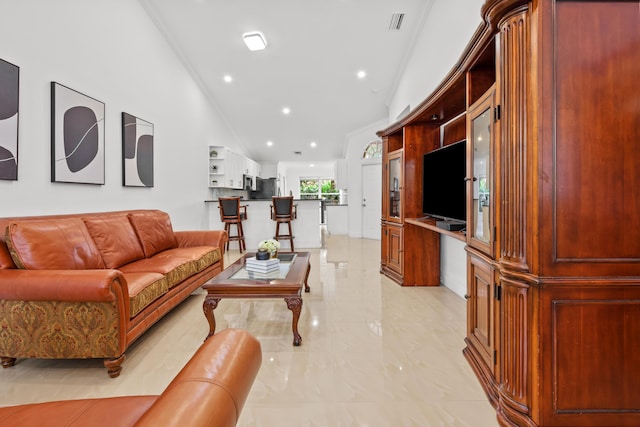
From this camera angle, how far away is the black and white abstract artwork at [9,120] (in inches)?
90.2

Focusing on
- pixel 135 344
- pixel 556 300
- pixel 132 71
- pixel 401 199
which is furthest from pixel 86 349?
pixel 132 71

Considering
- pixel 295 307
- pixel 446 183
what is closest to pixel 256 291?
pixel 295 307

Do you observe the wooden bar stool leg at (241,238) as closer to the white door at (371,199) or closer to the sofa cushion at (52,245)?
the white door at (371,199)

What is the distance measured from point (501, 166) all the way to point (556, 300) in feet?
2.11

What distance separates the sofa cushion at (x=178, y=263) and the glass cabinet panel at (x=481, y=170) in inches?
94.2

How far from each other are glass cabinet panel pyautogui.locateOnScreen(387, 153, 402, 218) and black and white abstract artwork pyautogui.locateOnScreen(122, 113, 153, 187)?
129 inches

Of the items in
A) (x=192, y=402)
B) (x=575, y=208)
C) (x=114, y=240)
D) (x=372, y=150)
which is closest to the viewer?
(x=192, y=402)

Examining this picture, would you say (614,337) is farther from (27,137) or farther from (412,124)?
(27,137)

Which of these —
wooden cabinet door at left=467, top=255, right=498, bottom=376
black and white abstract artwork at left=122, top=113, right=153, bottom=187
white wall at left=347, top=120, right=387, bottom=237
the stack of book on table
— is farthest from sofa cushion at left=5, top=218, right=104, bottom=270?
white wall at left=347, top=120, right=387, bottom=237

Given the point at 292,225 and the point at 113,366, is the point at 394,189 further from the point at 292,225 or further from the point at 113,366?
the point at 113,366

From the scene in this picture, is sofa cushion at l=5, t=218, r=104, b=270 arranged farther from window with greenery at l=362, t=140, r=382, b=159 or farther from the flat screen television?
window with greenery at l=362, t=140, r=382, b=159

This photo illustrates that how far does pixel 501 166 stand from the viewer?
1507 millimetres

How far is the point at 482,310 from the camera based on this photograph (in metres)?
1.89

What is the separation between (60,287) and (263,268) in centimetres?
131
